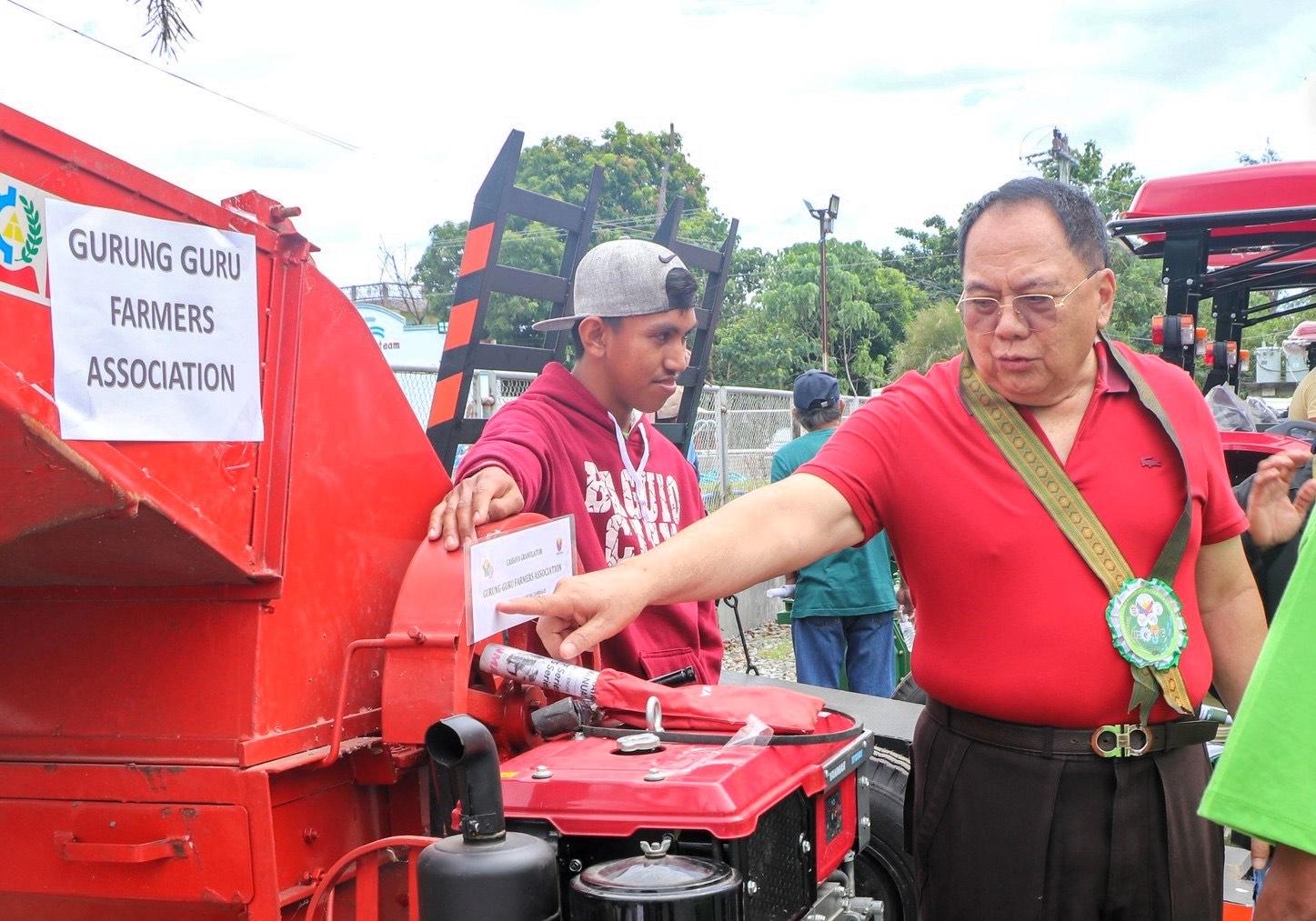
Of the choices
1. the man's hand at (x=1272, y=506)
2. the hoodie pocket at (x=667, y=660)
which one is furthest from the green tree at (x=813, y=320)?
the hoodie pocket at (x=667, y=660)

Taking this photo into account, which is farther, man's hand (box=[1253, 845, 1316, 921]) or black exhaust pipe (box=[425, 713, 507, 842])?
black exhaust pipe (box=[425, 713, 507, 842])

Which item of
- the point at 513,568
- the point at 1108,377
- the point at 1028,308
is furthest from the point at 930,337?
the point at 513,568

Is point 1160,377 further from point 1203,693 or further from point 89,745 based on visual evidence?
point 89,745

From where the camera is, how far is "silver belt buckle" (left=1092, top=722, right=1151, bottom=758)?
2.21m

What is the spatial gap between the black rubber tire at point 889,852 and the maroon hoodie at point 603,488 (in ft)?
1.80

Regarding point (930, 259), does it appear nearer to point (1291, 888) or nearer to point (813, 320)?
point (813, 320)

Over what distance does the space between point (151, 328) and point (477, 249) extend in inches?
99.6

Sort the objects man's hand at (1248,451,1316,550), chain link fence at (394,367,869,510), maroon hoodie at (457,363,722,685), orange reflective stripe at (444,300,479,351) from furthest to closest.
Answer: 1. chain link fence at (394,367,869,510)
2. orange reflective stripe at (444,300,479,351)
3. man's hand at (1248,451,1316,550)
4. maroon hoodie at (457,363,722,685)

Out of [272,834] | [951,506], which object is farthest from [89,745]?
[951,506]

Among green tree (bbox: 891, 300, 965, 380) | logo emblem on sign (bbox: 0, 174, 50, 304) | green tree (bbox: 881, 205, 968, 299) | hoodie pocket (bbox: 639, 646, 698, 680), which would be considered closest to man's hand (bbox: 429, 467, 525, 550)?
hoodie pocket (bbox: 639, 646, 698, 680)

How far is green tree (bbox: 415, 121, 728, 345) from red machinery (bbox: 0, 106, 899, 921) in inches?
1130

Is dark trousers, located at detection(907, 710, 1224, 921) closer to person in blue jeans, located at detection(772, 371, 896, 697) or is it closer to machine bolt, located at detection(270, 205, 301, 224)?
machine bolt, located at detection(270, 205, 301, 224)

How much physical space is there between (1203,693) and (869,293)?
42188 millimetres

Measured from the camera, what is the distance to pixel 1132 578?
7.31 ft
